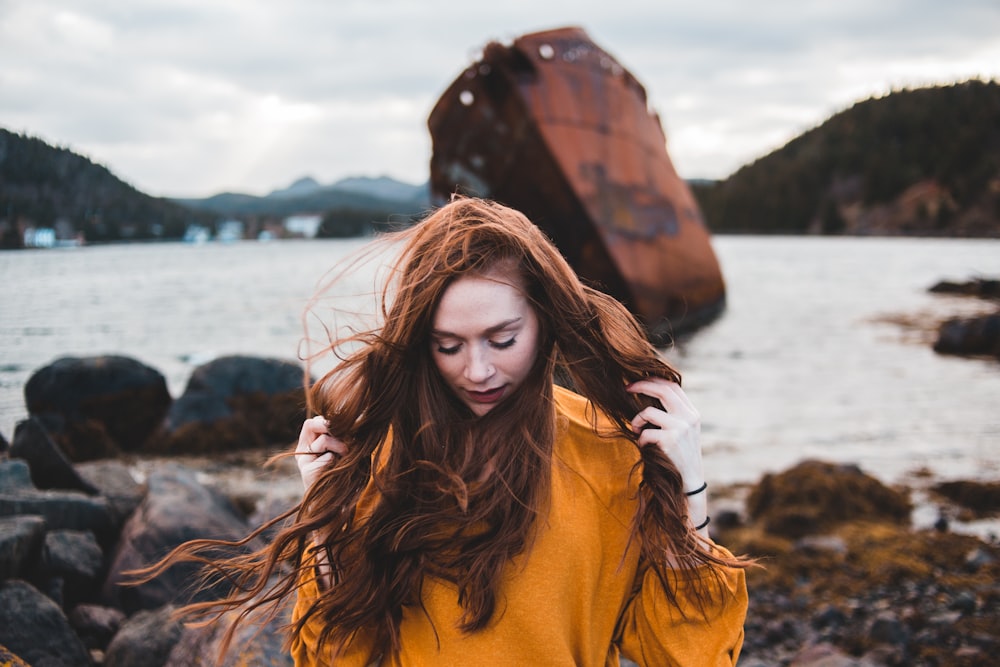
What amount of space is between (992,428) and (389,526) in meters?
7.83

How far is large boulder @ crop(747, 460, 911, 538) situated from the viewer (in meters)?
4.88

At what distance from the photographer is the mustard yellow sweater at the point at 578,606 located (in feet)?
4.75

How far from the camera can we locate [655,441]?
1.52 meters

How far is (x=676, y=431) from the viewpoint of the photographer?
1512 millimetres

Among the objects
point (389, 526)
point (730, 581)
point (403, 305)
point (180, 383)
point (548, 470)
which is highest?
point (403, 305)

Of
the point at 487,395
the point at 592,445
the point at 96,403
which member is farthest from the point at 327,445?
the point at 96,403

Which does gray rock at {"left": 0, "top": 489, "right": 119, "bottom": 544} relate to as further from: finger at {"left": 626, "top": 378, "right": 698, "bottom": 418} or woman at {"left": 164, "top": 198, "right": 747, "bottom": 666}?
finger at {"left": 626, "top": 378, "right": 698, "bottom": 418}

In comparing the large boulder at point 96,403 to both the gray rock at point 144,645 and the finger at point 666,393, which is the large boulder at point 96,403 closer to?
the gray rock at point 144,645

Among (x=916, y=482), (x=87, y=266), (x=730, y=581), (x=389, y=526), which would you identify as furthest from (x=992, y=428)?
(x=87, y=266)

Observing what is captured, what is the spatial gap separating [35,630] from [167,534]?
1043mm

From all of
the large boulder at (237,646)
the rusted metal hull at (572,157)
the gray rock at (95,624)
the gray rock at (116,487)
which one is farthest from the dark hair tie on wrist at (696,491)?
the rusted metal hull at (572,157)

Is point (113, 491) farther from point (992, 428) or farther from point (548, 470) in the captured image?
point (992, 428)

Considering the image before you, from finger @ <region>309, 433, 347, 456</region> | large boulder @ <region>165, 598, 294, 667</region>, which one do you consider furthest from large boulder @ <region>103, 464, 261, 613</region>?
finger @ <region>309, 433, 347, 456</region>

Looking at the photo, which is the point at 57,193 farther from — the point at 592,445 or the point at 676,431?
the point at 676,431
